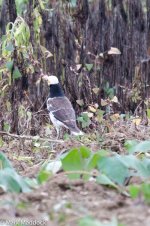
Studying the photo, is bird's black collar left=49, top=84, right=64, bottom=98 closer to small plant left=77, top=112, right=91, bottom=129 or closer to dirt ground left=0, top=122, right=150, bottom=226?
small plant left=77, top=112, right=91, bottom=129

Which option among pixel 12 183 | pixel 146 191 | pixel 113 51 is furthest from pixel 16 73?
pixel 146 191

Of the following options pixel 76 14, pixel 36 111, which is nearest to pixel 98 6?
pixel 76 14

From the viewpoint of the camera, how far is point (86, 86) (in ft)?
34.7

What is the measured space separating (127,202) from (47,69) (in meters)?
8.03

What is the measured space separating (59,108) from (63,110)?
0.06m

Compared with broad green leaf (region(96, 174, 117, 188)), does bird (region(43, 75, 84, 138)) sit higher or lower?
lower

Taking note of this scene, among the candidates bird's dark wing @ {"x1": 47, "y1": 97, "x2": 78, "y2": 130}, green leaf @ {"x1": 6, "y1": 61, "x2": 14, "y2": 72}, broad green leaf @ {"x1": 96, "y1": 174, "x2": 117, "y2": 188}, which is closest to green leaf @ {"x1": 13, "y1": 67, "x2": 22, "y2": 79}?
green leaf @ {"x1": 6, "y1": 61, "x2": 14, "y2": 72}

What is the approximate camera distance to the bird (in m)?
9.41

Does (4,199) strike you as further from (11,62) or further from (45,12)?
(45,12)

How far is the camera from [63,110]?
9.70 metres

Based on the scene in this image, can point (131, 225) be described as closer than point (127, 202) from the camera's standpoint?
Yes

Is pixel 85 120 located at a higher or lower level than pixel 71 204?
lower

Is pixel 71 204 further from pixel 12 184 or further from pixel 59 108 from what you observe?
pixel 59 108

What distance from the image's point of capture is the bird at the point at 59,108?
9414 mm
